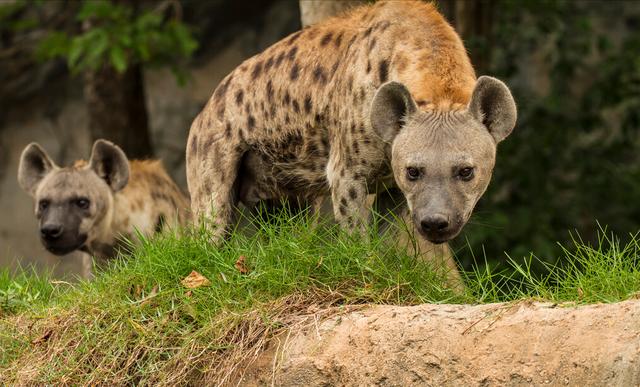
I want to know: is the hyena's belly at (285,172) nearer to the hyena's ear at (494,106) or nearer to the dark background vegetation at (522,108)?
the hyena's ear at (494,106)

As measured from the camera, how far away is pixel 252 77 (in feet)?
21.1

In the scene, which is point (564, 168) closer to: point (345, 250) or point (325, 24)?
point (325, 24)

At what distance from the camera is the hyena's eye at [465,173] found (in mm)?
4988

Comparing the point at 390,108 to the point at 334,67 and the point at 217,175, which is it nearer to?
the point at 334,67

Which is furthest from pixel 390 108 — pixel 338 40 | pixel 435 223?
pixel 338 40

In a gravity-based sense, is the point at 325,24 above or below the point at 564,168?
above

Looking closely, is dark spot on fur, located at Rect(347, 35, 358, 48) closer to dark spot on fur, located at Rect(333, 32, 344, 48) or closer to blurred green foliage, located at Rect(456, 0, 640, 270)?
dark spot on fur, located at Rect(333, 32, 344, 48)

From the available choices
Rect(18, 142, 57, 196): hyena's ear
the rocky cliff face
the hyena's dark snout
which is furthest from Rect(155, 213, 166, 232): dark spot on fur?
the rocky cliff face

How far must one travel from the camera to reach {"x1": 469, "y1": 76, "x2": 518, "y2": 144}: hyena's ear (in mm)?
5043

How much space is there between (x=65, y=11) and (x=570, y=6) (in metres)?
4.88

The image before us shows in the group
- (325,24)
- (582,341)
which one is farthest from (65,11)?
(582,341)

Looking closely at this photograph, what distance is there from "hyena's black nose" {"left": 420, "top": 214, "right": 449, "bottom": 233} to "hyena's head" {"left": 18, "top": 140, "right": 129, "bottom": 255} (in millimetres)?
3365

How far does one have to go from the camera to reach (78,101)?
1251 cm

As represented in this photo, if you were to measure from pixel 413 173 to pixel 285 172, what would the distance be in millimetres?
1247
